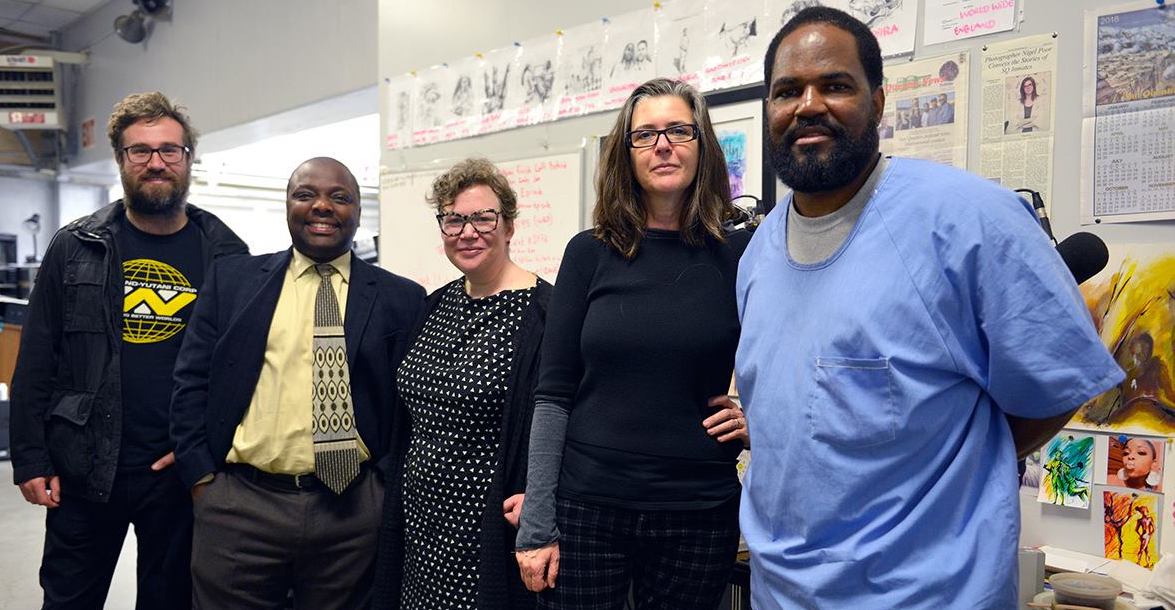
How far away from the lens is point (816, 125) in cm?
119

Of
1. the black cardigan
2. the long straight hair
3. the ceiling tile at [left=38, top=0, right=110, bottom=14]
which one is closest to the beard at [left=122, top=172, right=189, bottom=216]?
the black cardigan

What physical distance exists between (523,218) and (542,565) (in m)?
1.80

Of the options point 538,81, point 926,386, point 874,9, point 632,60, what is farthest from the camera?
point 538,81

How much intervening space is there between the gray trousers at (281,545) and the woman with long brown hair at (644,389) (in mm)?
692

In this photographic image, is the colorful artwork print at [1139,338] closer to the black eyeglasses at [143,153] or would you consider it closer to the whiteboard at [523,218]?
the whiteboard at [523,218]

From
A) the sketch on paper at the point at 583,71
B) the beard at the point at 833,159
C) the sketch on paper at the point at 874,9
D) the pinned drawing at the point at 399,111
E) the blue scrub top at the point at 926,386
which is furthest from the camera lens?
the pinned drawing at the point at 399,111

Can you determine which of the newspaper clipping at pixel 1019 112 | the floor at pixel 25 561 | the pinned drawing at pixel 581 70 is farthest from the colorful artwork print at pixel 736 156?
the floor at pixel 25 561

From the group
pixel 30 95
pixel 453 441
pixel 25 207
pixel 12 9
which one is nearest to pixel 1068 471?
pixel 453 441

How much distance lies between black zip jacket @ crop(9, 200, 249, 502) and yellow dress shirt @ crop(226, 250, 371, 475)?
45 centimetres

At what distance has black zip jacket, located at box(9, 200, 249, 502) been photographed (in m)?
2.27

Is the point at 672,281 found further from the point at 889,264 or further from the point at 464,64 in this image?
the point at 464,64

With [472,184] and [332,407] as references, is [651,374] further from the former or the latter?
[332,407]

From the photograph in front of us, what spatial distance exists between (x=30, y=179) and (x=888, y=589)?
9.44 metres

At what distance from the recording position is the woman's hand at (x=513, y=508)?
177 centimetres
